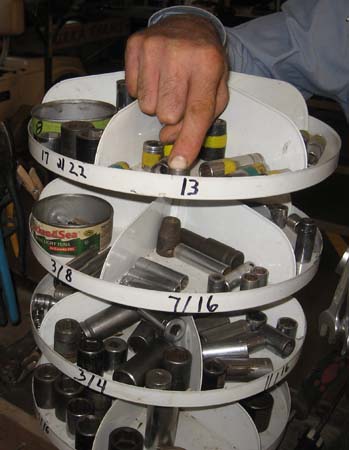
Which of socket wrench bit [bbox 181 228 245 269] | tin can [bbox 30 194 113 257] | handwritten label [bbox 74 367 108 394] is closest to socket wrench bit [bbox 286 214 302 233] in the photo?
socket wrench bit [bbox 181 228 245 269]

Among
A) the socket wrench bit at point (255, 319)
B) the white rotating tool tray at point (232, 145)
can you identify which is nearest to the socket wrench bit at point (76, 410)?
the socket wrench bit at point (255, 319)

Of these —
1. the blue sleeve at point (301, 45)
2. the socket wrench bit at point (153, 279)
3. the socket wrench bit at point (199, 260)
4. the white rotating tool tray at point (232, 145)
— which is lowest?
the socket wrench bit at point (199, 260)

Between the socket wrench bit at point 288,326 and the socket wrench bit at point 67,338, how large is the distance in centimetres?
37

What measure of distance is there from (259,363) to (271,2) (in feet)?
11.9

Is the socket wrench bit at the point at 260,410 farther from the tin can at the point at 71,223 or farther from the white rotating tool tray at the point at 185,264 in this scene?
the tin can at the point at 71,223

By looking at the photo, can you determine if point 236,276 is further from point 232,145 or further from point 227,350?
point 232,145

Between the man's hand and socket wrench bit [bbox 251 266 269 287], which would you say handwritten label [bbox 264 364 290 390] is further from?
the man's hand

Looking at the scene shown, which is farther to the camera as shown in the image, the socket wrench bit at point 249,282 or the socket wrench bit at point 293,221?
the socket wrench bit at point 293,221

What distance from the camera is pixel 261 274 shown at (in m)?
1.00

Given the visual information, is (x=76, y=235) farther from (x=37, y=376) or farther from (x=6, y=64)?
(x=6, y=64)

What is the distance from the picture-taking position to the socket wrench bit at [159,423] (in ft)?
3.27

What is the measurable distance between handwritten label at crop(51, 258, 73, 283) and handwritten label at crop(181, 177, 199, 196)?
9.2 inches

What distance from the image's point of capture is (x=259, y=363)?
1.04 metres

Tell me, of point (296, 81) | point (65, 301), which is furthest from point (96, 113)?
point (296, 81)
